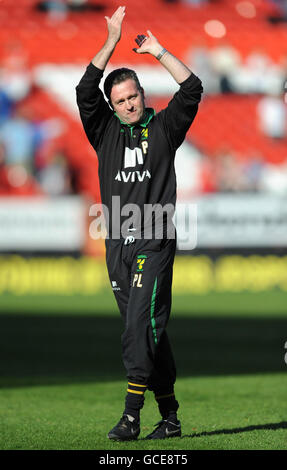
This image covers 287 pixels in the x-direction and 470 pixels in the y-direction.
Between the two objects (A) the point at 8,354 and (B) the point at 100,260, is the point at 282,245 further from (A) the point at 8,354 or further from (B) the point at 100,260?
(A) the point at 8,354

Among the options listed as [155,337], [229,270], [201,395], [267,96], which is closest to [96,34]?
[267,96]

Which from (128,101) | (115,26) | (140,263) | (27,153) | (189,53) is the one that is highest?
(189,53)

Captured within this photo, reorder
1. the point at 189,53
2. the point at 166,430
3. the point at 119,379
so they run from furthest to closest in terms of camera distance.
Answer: the point at 189,53 < the point at 119,379 < the point at 166,430

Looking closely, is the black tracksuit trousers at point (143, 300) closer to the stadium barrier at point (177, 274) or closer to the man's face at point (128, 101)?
the man's face at point (128, 101)

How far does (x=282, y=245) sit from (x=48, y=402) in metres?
14.5

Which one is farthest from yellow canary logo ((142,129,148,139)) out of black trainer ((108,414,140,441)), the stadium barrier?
the stadium barrier

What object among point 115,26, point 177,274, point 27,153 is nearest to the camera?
point 115,26

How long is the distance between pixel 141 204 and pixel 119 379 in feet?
10.8

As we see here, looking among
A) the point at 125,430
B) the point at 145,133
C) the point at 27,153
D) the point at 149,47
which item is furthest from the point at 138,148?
the point at 27,153

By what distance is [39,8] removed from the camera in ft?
91.9

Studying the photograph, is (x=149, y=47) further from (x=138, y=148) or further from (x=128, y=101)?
(x=138, y=148)

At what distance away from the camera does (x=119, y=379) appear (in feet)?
25.8

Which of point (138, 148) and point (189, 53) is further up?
point (189, 53)

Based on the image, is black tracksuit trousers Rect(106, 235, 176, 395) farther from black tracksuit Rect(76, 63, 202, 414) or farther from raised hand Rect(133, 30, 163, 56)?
raised hand Rect(133, 30, 163, 56)
